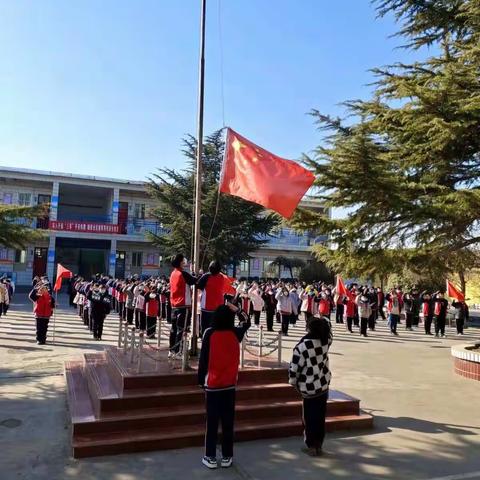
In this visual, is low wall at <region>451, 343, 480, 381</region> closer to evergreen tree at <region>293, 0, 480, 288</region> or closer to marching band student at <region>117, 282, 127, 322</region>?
evergreen tree at <region>293, 0, 480, 288</region>

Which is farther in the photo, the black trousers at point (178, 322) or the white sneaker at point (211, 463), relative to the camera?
the black trousers at point (178, 322)

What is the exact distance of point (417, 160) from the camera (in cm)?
1080

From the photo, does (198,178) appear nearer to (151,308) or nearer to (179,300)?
(179,300)

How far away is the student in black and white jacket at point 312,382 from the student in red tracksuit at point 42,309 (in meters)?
9.78

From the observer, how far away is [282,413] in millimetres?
6754

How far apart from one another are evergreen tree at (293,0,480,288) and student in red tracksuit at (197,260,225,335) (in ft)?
13.4

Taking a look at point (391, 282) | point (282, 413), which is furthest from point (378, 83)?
point (391, 282)

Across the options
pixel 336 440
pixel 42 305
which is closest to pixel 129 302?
pixel 42 305

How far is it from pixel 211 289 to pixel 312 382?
267cm

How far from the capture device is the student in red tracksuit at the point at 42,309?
13.4 m

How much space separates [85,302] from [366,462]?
14778mm

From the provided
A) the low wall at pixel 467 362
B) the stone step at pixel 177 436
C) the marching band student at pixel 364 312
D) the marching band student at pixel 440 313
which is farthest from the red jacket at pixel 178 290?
the marching band student at pixel 440 313

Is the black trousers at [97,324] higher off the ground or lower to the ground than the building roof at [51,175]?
lower

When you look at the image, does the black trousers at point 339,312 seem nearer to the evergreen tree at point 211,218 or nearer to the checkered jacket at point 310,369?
the evergreen tree at point 211,218
